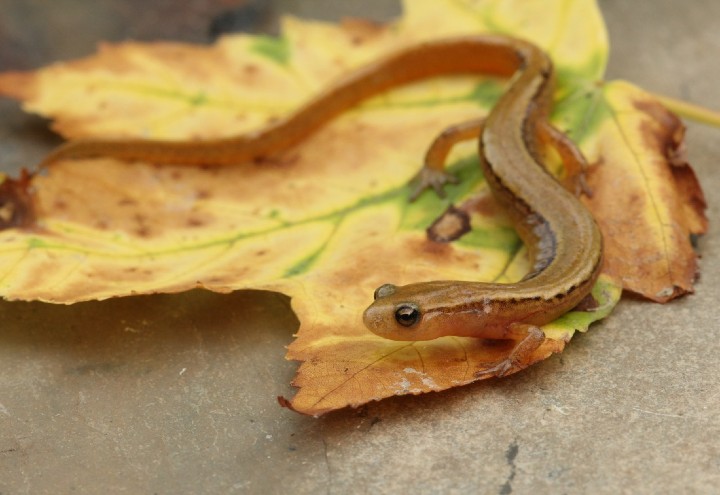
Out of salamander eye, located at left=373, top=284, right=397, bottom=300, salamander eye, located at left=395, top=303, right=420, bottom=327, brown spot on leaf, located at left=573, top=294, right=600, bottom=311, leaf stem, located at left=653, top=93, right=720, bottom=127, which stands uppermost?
leaf stem, located at left=653, top=93, right=720, bottom=127

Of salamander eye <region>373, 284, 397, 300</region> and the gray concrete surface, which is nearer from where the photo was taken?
the gray concrete surface

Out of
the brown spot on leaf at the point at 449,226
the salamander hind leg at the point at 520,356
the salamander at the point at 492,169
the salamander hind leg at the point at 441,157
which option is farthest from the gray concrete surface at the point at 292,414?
the salamander hind leg at the point at 441,157

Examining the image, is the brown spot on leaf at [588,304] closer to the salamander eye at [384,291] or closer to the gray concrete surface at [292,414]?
the gray concrete surface at [292,414]

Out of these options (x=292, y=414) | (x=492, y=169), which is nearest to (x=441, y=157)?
(x=492, y=169)

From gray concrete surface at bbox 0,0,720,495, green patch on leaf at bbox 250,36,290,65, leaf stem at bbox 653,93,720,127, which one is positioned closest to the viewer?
gray concrete surface at bbox 0,0,720,495

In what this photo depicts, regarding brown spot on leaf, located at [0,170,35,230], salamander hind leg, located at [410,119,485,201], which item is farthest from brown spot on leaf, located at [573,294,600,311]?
brown spot on leaf, located at [0,170,35,230]

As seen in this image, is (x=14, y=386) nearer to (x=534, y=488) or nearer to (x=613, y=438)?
(x=534, y=488)

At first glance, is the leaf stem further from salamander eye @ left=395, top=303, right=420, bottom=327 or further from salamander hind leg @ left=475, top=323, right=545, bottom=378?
salamander eye @ left=395, top=303, right=420, bottom=327

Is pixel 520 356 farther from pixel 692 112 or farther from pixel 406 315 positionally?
pixel 692 112
